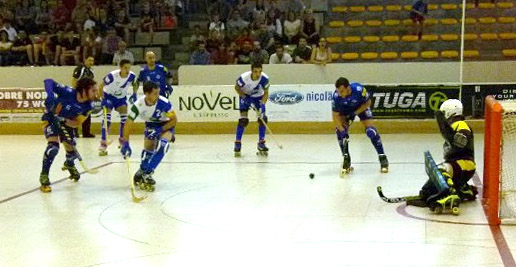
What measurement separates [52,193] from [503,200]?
481 centimetres

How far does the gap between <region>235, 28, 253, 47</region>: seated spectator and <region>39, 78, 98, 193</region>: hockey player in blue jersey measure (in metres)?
8.02

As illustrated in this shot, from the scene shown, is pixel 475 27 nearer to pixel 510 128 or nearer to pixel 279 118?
pixel 279 118

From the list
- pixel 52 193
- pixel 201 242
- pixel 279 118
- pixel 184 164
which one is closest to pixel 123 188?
pixel 52 193

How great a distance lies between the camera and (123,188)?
8.51m

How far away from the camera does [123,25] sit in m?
17.5

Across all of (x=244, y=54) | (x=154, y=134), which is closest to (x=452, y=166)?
(x=154, y=134)

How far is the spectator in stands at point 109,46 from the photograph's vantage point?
1655 centimetres

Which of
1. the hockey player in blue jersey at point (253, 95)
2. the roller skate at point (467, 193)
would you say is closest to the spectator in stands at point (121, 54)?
the hockey player in blue jersey at point (253, 95)

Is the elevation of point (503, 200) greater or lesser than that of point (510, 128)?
lesser

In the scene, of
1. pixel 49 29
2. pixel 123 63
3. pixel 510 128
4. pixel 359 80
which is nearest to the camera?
pixel 510 128

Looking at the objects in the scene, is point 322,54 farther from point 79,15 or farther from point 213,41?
point 79,15

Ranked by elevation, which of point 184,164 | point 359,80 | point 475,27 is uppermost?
point 475,27

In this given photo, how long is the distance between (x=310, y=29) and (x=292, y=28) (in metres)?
0.42

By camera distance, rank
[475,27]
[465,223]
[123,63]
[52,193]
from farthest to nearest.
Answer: [475,27] < [123,63] < [52,193] < [465,223]
